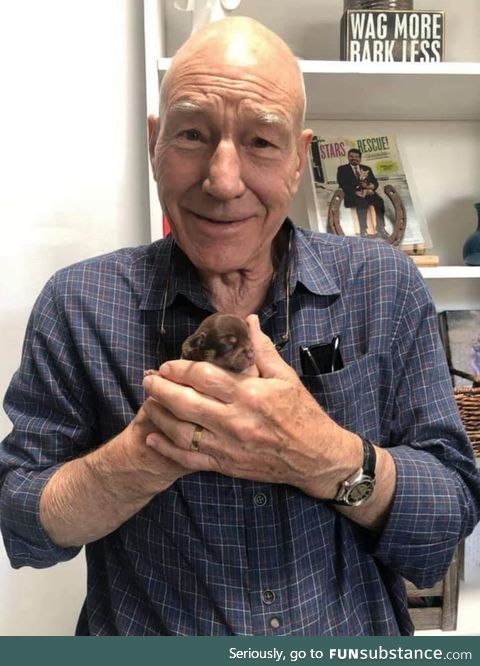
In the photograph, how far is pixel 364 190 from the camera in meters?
1.39

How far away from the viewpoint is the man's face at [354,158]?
1416mm

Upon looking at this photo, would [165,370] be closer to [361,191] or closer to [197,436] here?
[197,436]

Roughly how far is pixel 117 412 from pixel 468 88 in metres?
1.01

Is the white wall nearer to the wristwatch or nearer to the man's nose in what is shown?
the man's nose

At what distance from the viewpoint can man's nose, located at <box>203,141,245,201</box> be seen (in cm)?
81

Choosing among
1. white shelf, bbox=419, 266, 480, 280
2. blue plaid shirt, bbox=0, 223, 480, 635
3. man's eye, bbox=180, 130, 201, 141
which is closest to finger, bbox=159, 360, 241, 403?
blue plaid shirt, bbox=0, 223, 480, 635

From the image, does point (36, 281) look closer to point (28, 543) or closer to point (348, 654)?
point (28, 543)

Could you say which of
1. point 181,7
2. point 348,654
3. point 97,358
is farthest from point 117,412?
→ point 181,7

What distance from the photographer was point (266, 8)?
4.79ft

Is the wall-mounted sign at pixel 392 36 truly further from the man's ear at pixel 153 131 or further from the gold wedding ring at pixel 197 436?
the gold wedding ring at pixel 197 436

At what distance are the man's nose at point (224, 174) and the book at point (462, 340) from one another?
33.7 inches

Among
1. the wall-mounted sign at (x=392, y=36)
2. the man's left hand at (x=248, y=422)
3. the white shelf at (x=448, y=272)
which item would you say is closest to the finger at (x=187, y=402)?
the man's left hand at (x=248, y=422)

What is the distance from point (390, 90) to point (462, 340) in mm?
614

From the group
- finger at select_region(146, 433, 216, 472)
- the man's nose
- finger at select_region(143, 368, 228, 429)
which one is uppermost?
the man's nose
